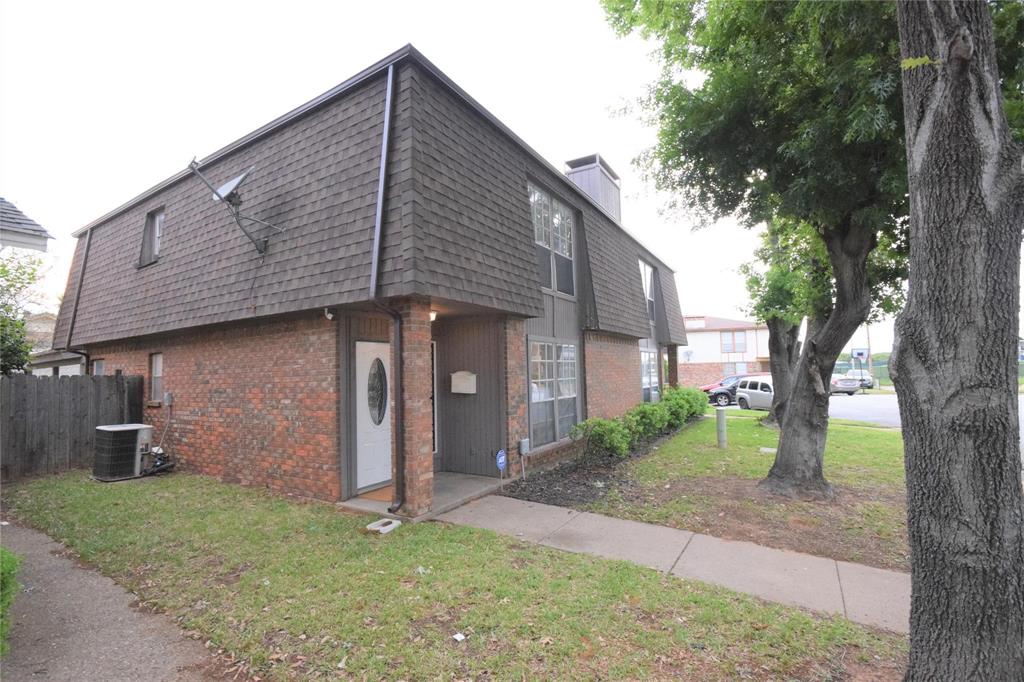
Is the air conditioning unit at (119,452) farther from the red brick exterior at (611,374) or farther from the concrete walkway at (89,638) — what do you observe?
the red brick exterior at (611,374)

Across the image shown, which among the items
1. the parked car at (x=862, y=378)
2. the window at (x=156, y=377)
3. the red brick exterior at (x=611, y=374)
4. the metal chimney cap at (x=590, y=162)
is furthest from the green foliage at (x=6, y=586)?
the parked car at (x=862, y=378)

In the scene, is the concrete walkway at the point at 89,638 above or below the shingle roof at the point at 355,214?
below

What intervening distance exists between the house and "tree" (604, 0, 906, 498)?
265 cm

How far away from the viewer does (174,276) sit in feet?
28.7

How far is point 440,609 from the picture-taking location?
374 cm

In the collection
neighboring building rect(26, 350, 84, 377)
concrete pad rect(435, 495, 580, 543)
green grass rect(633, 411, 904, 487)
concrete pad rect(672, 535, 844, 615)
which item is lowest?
green grass rect(633, 411, 904, 487)

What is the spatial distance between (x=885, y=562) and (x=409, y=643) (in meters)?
4.64

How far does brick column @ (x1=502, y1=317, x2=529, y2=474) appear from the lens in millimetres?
7762

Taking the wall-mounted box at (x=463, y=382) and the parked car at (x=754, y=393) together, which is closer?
the wall-mounted box at (x=463, y=382)

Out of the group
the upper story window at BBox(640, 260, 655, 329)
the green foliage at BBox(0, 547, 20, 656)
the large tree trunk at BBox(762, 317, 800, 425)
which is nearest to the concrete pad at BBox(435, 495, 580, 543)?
the green foliage at BBox(0, 547, 20, 656)

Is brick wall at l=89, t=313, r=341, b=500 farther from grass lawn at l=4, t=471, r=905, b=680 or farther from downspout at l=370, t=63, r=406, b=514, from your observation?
grass lawn at l=4, t=471, r=905, b=680

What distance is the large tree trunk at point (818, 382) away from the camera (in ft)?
22.1

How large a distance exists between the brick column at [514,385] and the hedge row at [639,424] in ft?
5.05

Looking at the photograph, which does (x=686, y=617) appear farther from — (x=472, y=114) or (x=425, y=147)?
(x=472, y=114)
